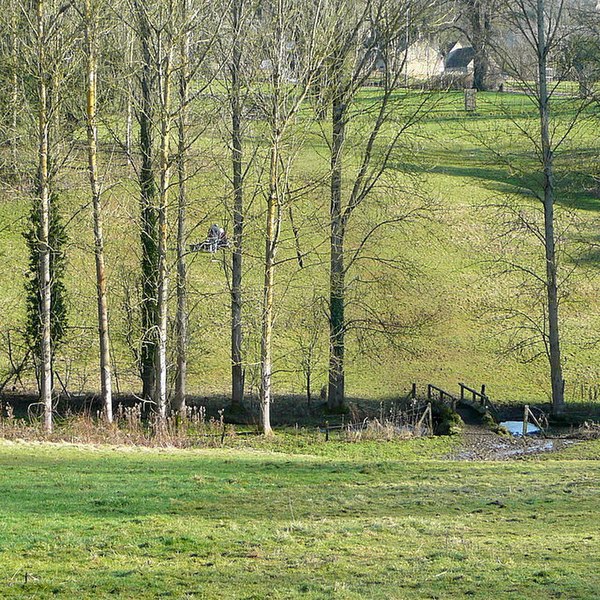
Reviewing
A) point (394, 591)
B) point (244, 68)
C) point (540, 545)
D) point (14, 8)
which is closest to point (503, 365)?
point (244, 68)

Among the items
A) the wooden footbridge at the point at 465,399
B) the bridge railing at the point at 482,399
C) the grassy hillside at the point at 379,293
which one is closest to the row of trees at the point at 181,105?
the grassy hillside at the point at 379,293

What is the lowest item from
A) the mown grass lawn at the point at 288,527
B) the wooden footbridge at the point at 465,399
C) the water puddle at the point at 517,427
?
the mown grass lawn at the point at 288,527

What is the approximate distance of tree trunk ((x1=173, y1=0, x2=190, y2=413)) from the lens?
24.2 m

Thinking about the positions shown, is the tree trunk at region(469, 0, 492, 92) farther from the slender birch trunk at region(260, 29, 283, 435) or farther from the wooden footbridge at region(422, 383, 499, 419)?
the wooden footbridge at region(422, 383, 499, 419)

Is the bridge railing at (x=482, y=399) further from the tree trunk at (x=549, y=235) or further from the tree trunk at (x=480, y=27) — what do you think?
the tree trunk at (x=480, y=27)

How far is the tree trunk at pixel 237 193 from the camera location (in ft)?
85.5

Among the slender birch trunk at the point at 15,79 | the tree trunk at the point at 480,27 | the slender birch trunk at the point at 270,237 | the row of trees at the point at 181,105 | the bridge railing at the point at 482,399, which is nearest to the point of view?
the row of trees at the point at 181,105

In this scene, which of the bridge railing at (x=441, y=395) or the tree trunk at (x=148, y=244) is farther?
the bridge railing at (x=441, y=395)

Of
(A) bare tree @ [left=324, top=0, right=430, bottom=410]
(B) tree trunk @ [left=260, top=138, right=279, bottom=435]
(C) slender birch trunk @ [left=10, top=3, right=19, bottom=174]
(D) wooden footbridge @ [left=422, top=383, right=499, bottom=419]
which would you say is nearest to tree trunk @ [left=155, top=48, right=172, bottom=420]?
(B) tree trunk @ [left=260, top=138, right=279, bottom=435]

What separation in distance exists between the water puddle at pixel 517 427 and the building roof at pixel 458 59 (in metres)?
61.9

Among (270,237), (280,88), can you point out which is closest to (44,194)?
(270,237)

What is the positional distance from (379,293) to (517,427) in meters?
11.2

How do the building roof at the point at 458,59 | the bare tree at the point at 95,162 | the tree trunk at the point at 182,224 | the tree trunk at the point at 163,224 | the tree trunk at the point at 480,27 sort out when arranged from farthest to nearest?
the building roof at the point at 458,59 → the tree trunk at the point at 480,27 → the tree trunk at the point at 182,224 → the tree trunk at the point at 163,224 → the bare tree at the point at 95,162

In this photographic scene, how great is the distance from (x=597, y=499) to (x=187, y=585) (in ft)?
25.2
